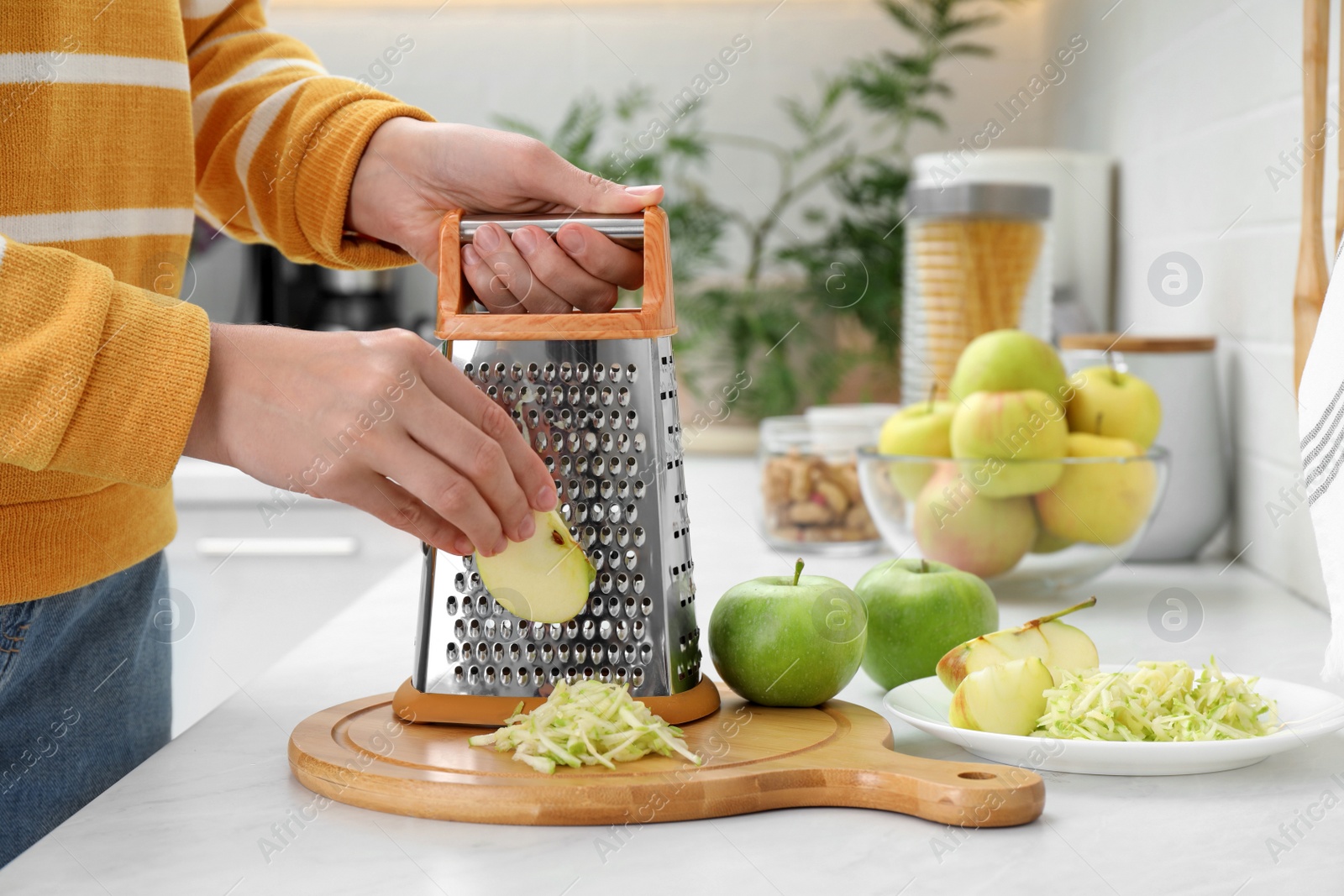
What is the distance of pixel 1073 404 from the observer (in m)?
1.14

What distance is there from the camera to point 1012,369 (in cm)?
111

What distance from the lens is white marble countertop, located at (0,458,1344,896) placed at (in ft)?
1.70

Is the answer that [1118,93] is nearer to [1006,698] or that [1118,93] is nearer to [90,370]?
[1006,698]

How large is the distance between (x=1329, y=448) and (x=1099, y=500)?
443 millimetres

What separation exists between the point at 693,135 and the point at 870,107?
32cm

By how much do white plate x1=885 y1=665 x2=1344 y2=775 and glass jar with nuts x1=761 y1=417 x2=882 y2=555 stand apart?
64 centimetres

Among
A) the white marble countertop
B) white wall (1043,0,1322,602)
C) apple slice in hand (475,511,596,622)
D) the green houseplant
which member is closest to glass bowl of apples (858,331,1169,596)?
white wall (1043,0,1322,602)

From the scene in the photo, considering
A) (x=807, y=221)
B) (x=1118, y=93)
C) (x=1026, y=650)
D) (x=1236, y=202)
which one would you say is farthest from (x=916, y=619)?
(x=807, y=221)

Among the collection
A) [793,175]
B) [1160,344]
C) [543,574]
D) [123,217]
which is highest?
[793,175]

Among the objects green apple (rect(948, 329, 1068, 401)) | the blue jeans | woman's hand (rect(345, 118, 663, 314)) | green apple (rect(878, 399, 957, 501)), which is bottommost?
the blue jeans

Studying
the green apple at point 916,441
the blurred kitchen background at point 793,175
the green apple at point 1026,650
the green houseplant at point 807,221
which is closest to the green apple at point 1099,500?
the green apple at point 916,441

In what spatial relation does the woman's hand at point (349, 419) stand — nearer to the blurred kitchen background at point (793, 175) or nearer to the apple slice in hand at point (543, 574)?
the apple slice in hand at point (543, 574)

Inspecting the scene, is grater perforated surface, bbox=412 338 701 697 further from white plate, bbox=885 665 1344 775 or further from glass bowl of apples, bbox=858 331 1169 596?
glass bowl of apples, bbox=858 331 1169 596

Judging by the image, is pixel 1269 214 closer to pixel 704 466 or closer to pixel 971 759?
pixel 971 759
